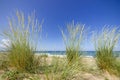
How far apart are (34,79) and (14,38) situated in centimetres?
115

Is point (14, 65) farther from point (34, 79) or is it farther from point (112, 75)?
point (112, 75)

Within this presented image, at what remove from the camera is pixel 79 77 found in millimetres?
4066

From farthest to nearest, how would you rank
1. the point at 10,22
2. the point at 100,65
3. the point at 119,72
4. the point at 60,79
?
the point at 100,65 < the point at 119,72 < the point at 10,22 < the point at 60,79

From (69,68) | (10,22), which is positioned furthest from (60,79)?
(10,22)

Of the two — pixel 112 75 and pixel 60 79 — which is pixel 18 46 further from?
pixel 112 75

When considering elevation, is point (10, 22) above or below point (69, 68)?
above

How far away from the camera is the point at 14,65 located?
406 centimetres

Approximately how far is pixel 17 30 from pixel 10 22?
0.87 feet

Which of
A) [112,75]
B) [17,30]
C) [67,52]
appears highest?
[17,30]

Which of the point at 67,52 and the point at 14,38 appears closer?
the point at 14,38

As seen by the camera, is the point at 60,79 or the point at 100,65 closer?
the point at 60,79

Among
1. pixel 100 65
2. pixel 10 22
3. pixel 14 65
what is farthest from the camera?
pixel 100 65

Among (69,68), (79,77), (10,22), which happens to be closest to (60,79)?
(69,68)

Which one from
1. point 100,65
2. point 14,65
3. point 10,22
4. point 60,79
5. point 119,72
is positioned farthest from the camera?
point 100,65
